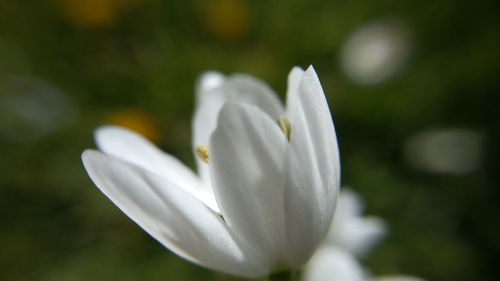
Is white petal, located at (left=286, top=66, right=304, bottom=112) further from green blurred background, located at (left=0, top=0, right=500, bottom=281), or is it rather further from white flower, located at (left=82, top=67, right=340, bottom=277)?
green blurred background, located at (left=0, top=0, right=500, bottom=281)

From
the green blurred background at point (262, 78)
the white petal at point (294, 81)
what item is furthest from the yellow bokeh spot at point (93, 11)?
the white petal at point (294, 81)

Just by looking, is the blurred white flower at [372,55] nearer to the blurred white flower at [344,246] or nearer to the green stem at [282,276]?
the blurred white flower at [344,246]

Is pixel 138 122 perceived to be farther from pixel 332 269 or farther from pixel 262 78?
pixel 332 269

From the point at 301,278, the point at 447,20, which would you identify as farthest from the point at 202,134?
the point at 447,20

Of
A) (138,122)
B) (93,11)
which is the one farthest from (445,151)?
(93,11)

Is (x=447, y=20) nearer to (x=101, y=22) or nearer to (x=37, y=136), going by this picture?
(x=101, y=22)

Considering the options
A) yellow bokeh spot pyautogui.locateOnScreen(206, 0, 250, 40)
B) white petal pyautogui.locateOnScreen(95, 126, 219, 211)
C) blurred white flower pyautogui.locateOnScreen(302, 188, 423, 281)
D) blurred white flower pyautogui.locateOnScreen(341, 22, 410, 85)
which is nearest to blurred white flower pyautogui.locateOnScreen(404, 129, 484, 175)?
blurred white flower pyautogui.locateOnScreen(341, 22, 410, 85)
